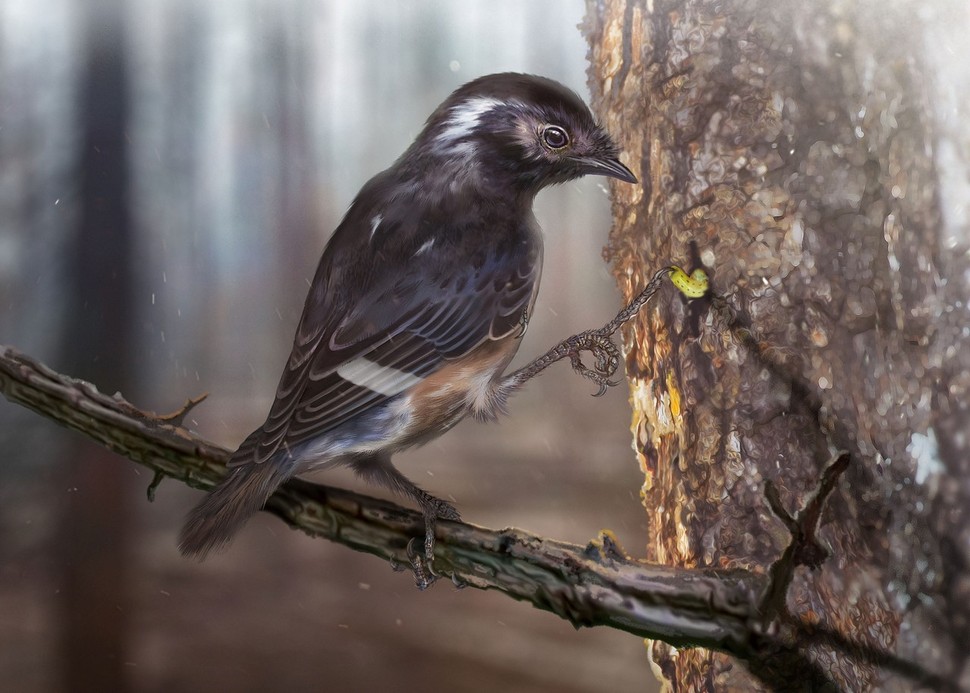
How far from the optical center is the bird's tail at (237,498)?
3.41 ft

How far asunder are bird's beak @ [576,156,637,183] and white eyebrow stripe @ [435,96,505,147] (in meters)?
0.15

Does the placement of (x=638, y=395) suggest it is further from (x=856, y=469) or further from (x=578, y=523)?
(x=856, y=469)

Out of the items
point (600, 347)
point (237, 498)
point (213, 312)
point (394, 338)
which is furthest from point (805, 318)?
point (213, 312)

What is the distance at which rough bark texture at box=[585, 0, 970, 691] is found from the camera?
884mm

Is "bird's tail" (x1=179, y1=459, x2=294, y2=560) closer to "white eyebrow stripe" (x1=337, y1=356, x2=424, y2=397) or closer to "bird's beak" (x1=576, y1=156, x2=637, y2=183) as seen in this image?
"white eyebrow stripe" (x1=337, y1=356, x2=424, y2=397)

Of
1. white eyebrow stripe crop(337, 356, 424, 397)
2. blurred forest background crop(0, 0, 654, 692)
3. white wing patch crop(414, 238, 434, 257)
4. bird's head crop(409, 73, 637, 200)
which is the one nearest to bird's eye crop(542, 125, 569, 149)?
bird's head crop(409, 73, 637, 200)

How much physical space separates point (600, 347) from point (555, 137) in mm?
309

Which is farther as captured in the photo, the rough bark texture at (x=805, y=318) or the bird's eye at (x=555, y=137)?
the bird's eye at (x=555, y=137)

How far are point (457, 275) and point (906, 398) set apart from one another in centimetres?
57

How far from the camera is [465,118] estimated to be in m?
1.14

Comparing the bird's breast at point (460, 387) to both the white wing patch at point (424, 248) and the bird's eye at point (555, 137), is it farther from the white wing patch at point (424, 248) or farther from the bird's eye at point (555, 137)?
the bird's eye at point (555, 137)

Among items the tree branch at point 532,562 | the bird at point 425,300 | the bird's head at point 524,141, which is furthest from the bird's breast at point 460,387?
the bird's head at point 524,141

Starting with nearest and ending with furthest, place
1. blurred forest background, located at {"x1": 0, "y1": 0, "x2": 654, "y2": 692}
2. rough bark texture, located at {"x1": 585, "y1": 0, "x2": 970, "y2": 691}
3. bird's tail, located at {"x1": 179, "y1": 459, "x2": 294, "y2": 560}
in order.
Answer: rough bark texture, located at {"x1": 585, "y1": 0, "x2": 970, "y2": 691}
bird's tail, located at {"x1": 179, "y1": 459, "x2": 294, "y2": 560}
blurred forest background, located at {"x1": 0, "y1": 0, "x2": 654, "y2": 692}

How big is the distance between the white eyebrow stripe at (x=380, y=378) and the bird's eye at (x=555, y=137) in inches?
15.3
